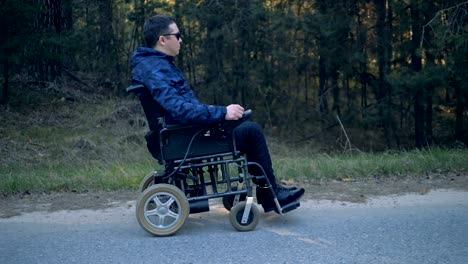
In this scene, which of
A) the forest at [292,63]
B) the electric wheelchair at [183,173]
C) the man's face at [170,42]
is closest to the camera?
the electric wheelchair at [183,173]

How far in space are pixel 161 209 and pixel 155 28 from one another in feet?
4.97

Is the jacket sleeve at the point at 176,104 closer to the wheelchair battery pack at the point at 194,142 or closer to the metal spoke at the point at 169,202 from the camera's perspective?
the wheelchair battery pack at the point at 194,142

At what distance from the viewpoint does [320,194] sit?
584 centimetres

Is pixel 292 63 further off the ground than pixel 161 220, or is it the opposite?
pixel 292 63

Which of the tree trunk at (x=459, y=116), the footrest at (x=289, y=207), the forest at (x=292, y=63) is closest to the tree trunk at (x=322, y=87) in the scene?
the forest at (x=292, y=63)

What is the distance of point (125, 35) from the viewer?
17125mm

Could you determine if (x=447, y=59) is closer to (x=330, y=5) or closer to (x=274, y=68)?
(x=330, y=5)

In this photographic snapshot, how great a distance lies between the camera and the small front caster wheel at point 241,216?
4.66 metres

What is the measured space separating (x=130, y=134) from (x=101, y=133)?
662 mm

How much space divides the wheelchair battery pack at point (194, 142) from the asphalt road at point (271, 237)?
650mm

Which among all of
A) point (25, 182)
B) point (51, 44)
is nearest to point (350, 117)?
point (51, 44)

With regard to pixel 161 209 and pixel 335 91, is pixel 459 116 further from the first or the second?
pixel 161 209

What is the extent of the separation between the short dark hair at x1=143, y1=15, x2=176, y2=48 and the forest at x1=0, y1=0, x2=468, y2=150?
9.11 m

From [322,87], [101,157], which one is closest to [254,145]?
[101,157]
